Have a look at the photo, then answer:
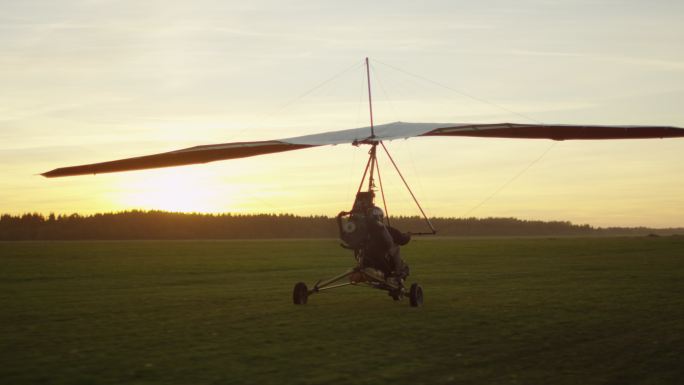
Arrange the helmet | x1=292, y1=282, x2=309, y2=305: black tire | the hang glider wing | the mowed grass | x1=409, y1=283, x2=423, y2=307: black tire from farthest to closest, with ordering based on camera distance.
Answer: x1=292, y1=282, x2=309, y2=305: black tire → x1=409, y1=283, x2=423, y2=307: black tire → the helmet → the hang glider wing → the mowed grass

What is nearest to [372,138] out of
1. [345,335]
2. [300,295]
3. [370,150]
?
[370,150]

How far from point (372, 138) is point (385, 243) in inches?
80.2

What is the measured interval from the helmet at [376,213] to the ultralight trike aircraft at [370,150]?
0.05 metres

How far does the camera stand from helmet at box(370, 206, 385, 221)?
14.6m

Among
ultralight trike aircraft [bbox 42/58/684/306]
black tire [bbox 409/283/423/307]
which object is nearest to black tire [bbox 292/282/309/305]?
ultralight trike aircraft [bbox 42/58/684/306]

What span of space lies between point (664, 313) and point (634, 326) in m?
2.22

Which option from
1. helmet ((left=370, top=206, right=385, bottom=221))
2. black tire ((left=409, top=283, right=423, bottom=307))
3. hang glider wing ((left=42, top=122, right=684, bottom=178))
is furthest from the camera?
black tire ((left=409, top=283, right=423, bottom=307))

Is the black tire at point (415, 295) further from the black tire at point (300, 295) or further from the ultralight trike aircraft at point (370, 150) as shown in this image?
the black tire at point (300, 295)

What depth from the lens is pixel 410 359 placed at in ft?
30.3

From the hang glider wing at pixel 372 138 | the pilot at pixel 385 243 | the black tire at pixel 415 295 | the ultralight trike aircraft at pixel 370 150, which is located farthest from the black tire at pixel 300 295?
the hang glider wing at pixel 372 138

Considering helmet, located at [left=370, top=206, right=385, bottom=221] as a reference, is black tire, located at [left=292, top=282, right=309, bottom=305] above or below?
below

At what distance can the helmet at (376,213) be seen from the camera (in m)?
14.6

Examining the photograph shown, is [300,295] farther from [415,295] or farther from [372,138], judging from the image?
[372,138]

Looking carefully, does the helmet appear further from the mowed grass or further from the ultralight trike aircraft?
the mowed grass
